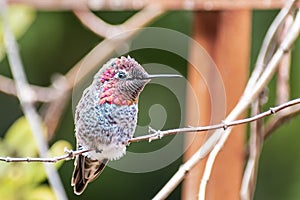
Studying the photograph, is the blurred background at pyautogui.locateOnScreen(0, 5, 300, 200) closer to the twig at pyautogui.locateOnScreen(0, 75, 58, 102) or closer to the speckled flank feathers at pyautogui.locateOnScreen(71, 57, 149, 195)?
the twig at pyautogui.locateOnScreen(0, 75, 58, 102)

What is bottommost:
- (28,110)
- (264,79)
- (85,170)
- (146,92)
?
(85,170)

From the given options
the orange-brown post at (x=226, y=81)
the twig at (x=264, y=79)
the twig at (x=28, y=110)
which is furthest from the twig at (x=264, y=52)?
the twig at (x=28, y=110)

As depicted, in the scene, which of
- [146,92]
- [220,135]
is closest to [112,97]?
[220,135]

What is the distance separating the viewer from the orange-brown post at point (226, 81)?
1194 millimetres

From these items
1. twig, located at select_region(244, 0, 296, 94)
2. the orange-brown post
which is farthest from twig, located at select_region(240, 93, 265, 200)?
the orange-brown post

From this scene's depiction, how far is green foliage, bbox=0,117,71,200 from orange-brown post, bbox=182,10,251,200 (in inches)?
A: 9.7

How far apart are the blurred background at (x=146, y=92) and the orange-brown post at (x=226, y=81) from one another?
554mm

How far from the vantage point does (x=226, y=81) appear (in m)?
1.21

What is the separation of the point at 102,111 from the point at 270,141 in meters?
1.59

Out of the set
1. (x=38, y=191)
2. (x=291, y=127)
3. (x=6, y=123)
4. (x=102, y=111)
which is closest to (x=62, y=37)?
(x=6, y=123)

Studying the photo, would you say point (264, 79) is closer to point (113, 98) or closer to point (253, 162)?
point (253, 162)

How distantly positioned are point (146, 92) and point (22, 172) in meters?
0.57

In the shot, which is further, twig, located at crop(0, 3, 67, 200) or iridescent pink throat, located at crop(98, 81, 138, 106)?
twig, located at crop(0, 3, 67, 200)

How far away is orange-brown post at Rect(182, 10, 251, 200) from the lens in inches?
47.0
